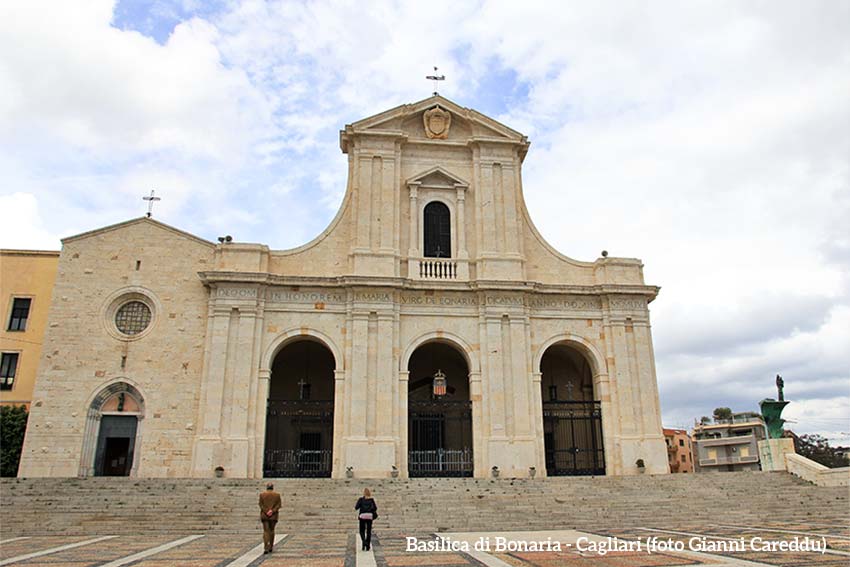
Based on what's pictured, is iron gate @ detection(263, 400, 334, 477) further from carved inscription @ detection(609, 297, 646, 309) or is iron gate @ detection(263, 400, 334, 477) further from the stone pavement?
carved inscription @ detection(609, 297, 646, 309)

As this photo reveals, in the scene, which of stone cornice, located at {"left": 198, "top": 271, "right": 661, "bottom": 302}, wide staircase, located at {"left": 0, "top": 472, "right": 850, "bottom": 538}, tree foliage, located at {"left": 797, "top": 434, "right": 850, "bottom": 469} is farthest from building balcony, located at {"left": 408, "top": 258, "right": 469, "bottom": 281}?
tree foliage, located at {"left": 797, "top": 434, "right": 850, "bottom": 469}

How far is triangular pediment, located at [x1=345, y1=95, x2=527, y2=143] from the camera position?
2716cm

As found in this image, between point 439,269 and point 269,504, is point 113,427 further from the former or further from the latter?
point 269,504

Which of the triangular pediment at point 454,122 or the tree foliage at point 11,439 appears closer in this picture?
the tree foliage at point 11,439

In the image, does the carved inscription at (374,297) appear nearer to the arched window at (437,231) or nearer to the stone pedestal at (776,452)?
the arched window at (437,231)

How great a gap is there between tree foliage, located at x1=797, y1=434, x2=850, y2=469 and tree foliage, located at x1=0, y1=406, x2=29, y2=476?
174 ft

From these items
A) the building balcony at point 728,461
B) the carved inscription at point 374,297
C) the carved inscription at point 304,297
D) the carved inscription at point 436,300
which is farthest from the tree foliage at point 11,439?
the building balcony at point 728,461

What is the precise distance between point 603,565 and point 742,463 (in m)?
55.2

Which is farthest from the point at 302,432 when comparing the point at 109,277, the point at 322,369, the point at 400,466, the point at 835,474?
the point at 835,474

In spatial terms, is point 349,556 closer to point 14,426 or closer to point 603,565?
point 603,565

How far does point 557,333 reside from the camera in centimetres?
2552

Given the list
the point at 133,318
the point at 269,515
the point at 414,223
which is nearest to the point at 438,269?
the point at 414,223

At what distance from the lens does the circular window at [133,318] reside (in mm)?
23891

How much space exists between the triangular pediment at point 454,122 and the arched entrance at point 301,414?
9813mm
